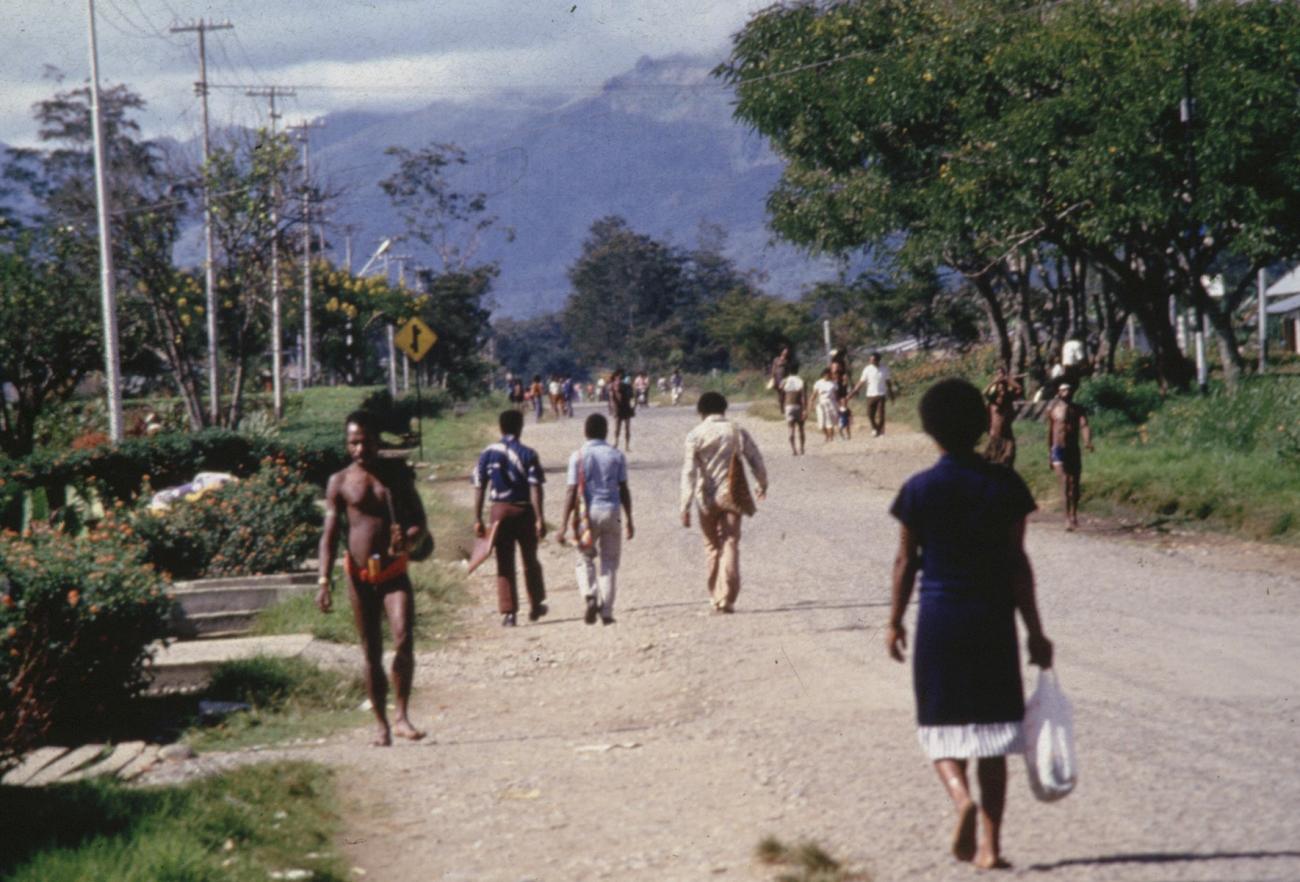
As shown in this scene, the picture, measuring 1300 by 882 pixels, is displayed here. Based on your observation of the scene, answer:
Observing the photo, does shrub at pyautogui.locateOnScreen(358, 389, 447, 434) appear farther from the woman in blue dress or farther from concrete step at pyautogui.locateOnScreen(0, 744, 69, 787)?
the woman in blue dress

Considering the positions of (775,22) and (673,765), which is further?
(775,22)

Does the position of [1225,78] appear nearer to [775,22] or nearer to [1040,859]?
[775,22]

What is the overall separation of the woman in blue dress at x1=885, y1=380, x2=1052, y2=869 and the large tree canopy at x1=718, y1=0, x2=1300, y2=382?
1907 centimetres

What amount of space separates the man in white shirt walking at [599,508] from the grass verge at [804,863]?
23.1 feet

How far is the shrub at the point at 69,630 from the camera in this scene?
29.0ft

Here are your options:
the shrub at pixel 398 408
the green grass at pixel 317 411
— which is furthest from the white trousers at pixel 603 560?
the shrub at pixel 398 408

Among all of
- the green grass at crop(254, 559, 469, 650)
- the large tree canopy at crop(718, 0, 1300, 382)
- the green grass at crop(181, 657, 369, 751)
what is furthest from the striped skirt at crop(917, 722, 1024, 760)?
the large tree canopy at crop(718, 0, 1300, 382)

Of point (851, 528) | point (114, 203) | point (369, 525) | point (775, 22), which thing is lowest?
point (851, 528)

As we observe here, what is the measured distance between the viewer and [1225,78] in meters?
23.1

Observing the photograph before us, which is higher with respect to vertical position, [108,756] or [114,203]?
[114,203]

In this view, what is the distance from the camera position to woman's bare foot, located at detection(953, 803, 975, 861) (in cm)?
572

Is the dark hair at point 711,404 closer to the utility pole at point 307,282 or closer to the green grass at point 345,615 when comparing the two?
the green grass at point 345,615

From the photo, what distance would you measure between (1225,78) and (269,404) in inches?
1076

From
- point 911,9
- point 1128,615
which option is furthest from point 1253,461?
point 911,9
